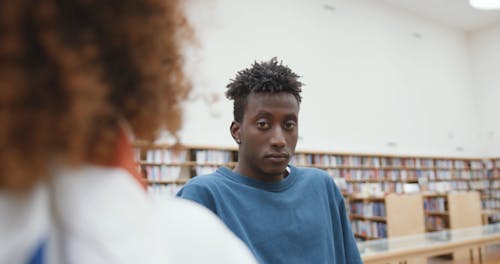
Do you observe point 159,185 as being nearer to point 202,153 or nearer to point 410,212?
point 202,153

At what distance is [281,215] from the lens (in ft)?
3.62

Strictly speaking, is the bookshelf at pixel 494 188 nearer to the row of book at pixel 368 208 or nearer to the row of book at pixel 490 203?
the row of book at pixel 490 203

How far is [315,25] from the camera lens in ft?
27.2

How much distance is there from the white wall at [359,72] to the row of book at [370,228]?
1.67 meters

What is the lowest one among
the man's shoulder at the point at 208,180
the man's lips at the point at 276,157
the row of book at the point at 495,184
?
the row of book at the point at 495,184

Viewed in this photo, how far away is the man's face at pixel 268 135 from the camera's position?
1.12 m

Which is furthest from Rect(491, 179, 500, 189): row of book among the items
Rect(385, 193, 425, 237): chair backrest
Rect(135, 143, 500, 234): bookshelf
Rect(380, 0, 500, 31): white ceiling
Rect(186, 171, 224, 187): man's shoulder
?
Rect(186, 171, 224, 187): man's shoulder

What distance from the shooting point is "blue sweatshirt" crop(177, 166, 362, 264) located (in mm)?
1047

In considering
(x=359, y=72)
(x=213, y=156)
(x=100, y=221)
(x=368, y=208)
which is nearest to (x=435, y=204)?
(x=368, y=208)

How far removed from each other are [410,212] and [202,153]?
3.52m

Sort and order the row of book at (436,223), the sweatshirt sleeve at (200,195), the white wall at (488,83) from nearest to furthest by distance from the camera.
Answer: the sweatshirt sleeve at (200,195), the row of book at (436,223), the white wall at (488,83)

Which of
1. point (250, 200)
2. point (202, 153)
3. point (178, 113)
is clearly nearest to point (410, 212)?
point (202, 153)

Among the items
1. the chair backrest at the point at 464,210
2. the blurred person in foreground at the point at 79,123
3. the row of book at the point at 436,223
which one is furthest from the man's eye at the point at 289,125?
the row of book at the point at 436,223

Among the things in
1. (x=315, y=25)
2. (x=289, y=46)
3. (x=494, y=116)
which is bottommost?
(x=494, y=116)
